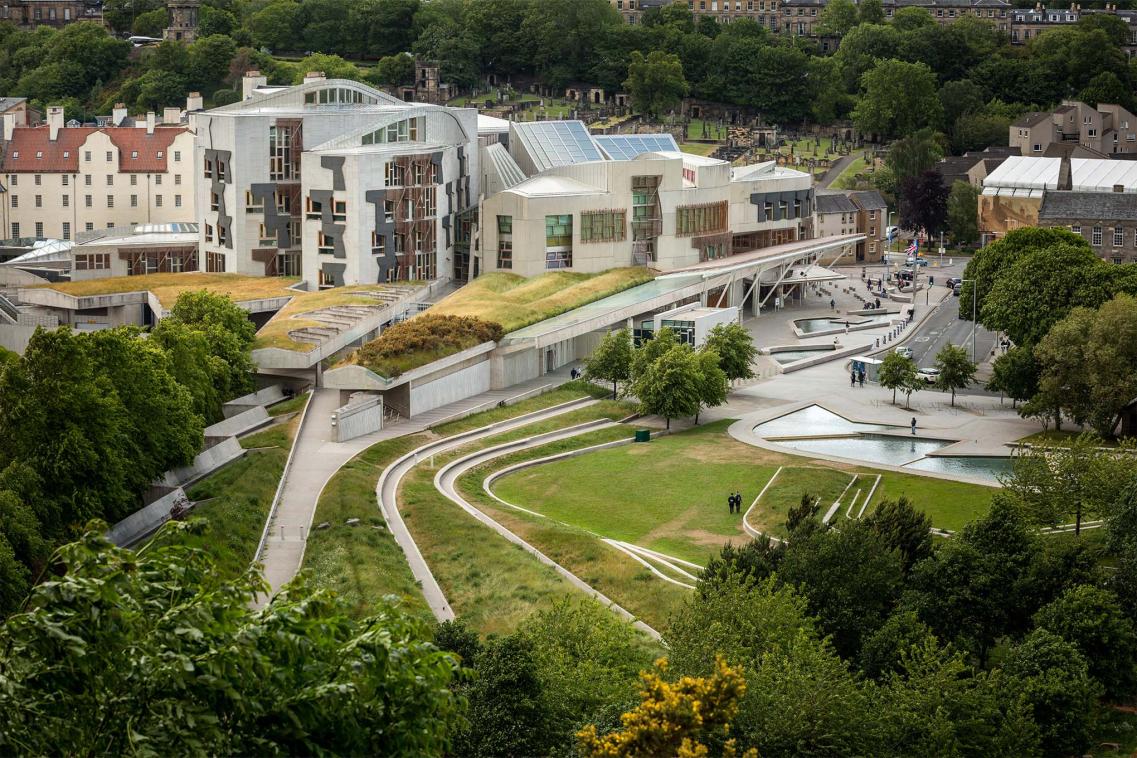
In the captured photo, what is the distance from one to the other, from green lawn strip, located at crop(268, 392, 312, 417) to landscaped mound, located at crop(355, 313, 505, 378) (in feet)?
12.2

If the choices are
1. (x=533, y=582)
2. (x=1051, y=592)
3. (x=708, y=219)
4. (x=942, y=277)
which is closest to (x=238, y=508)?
(x=533, y=582)

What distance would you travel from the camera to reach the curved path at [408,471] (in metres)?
59.1

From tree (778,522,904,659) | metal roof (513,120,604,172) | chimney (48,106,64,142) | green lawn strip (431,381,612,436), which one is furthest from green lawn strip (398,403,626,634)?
chimney (48,106,64,142)

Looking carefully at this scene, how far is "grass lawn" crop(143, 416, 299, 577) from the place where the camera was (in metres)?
61.9

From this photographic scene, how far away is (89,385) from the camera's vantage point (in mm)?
60562

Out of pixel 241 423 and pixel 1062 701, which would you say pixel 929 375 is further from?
pixel 1062 701

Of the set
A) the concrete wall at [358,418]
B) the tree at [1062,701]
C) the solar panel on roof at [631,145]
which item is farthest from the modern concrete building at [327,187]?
the tree at [1062,701]

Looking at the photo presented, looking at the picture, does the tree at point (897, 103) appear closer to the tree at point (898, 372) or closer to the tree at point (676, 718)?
the tree at point (898, 372)

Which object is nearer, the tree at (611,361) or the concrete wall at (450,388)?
the concrete wall at (450,388)

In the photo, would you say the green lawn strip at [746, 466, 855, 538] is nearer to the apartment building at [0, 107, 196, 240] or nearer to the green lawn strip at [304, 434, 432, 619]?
the green lawn strip at [304, 434, 432, 619]

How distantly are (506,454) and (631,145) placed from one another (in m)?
47.2

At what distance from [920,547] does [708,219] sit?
59.3 m

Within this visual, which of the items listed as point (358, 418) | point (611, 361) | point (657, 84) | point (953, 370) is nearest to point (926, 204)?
point (657, 84)

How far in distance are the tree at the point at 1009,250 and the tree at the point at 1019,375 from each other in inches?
380
